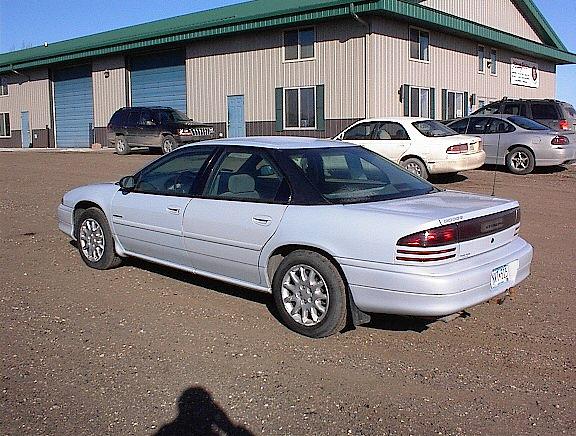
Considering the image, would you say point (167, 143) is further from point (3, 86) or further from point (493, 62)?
point (3, 86)

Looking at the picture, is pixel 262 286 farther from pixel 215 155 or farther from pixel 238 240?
pixel 215 155

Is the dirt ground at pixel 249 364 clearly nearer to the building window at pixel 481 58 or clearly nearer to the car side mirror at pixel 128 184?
the car side mirror at pixel 128 184

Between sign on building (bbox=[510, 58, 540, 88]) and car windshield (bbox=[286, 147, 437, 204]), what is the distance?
93.5ft

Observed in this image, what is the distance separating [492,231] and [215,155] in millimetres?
2509

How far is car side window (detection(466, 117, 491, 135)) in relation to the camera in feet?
57.3

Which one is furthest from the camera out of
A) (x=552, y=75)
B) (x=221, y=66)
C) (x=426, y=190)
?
(x=552, y=75)

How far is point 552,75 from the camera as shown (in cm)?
3681

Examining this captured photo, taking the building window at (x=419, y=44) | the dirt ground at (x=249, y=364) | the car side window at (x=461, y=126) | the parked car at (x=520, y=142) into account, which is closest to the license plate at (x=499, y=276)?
the dirt ground at (x=249, y=364)

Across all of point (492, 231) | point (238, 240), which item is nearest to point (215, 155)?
point (238, 240)

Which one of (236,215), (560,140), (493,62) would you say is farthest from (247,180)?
(493,62)

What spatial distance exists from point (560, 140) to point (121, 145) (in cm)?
1536

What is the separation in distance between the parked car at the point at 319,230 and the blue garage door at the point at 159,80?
22200 mm

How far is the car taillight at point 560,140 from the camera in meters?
16.5

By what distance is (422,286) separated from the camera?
15.3 feet
